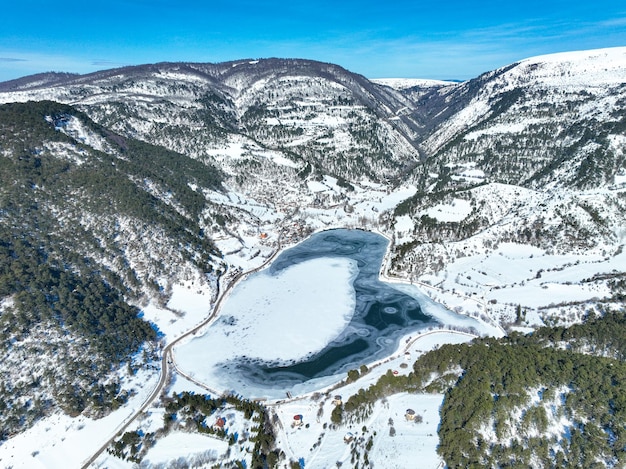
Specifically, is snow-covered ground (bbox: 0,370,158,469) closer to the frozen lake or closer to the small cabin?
the small cabin

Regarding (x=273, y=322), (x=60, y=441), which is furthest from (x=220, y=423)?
(x=273, y=322)

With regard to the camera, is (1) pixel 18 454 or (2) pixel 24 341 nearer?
(1) pixel 18 454

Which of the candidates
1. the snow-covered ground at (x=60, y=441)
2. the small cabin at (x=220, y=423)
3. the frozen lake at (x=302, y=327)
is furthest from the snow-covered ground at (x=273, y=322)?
the snow-covered ground at (x=60, y=441)

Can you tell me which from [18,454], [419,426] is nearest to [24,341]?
[18,454]

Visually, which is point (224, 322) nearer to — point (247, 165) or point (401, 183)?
point (247, 165)

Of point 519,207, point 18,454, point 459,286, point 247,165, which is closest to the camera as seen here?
point 18,454

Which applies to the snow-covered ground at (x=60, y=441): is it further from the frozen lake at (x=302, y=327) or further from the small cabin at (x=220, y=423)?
the frozen lake at (x=302, y=327)

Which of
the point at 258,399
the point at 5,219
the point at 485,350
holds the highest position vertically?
the point at 5,219

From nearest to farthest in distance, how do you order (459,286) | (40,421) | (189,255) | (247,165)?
(40,421) < (459,286) < (189,255) < (247,165)
